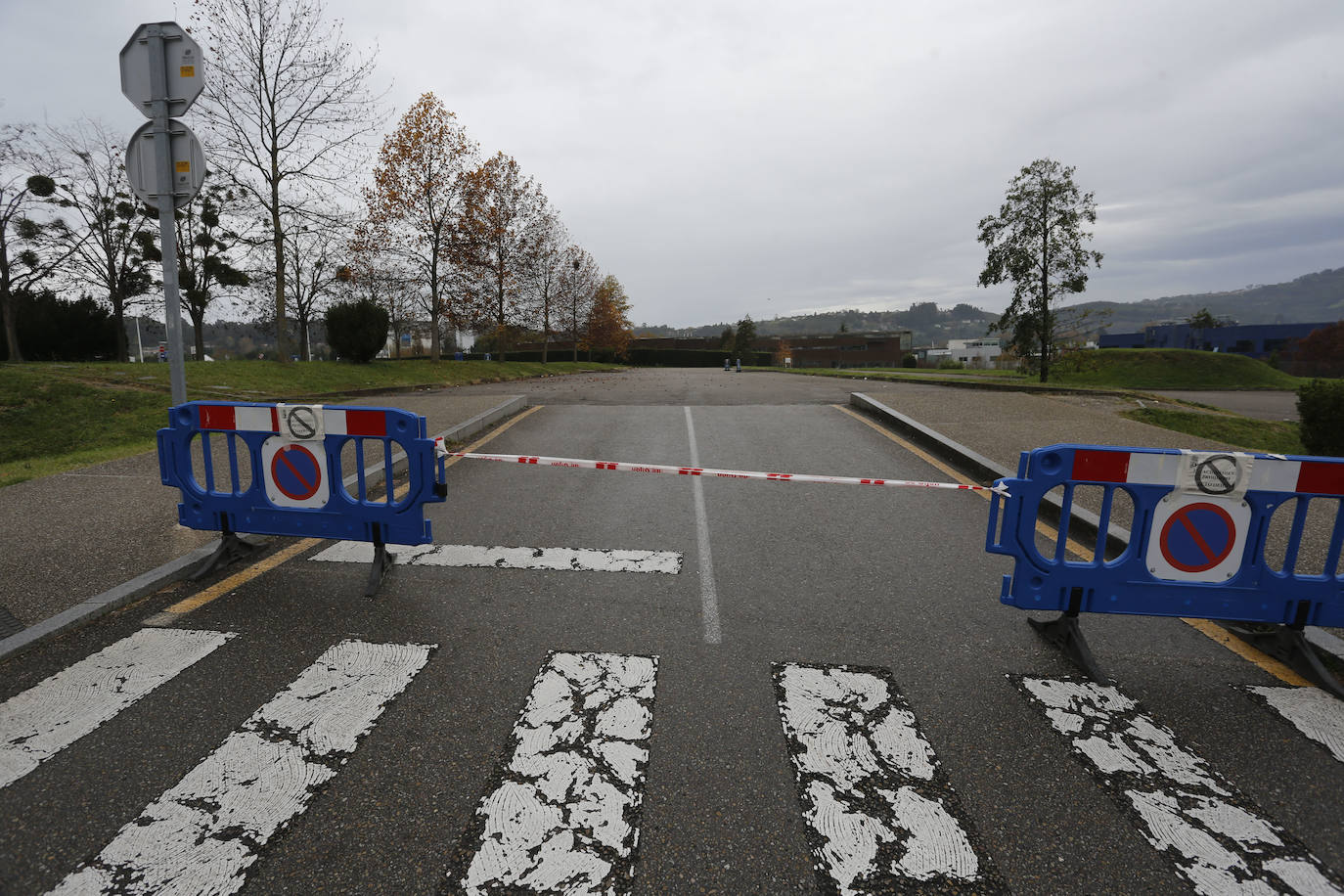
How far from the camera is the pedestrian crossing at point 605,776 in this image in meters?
2.14

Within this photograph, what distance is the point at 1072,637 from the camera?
376cm

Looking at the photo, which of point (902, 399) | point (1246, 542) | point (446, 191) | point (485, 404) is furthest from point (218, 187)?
point (1246, 542)

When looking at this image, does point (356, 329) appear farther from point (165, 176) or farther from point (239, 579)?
point (239, 579)

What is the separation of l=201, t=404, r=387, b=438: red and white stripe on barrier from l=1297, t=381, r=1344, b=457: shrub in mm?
12829

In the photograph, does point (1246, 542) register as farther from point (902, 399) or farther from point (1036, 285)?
point (1036, 285)

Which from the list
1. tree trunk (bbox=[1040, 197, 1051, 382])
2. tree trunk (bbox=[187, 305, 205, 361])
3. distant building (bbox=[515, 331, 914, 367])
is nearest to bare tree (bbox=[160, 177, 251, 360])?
tree trunk (bbox=[187, 305, 205, 361])

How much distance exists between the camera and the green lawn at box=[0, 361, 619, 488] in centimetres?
956

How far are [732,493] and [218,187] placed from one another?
114 feet

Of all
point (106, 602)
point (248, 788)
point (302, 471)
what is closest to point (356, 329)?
point (302, 471)

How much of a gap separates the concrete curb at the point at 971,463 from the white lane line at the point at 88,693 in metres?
5.01

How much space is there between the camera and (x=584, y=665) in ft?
11.4

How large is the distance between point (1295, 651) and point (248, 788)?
17.8 ft

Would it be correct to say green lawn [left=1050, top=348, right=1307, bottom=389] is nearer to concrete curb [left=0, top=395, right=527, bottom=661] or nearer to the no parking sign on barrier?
the no parking sign on barrier

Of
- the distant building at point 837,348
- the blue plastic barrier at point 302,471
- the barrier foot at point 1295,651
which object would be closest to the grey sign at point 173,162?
the blue plastic barrier at point 302,471
